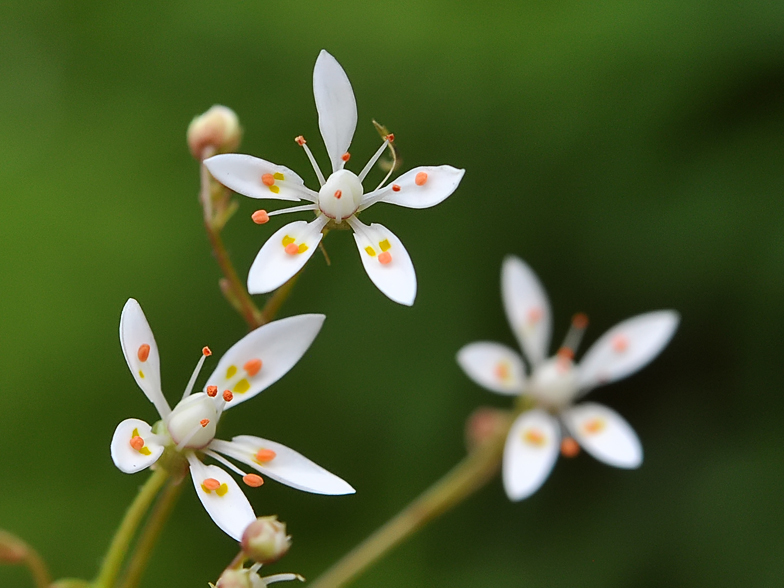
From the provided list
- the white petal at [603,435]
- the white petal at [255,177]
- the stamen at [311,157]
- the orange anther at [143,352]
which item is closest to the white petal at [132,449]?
the orange anther at [143,352]

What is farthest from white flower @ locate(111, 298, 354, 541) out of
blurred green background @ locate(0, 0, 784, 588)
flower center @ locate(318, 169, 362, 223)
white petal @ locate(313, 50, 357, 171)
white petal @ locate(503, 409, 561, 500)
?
blurred green background @ locate(0, 0, 784, 588)

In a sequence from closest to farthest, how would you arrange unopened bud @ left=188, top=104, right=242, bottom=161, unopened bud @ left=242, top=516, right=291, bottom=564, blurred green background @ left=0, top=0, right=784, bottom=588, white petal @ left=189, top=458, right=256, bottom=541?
unopened bud @ left=242, top=516, right=291, bottom=564 → white petal @ left=189, top=458, right=256, bottom=541 → unopened bud @ left=188, top=104, right=242, bottom=161 → blurred green background @ left=0, top=0, right=784, bottom=588

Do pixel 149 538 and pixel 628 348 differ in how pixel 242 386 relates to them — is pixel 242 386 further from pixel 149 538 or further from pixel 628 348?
pixel 628 348

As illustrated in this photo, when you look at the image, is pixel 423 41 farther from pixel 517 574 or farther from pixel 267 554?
pixel 267 554

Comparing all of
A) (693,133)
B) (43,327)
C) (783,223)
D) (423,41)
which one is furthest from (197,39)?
(783,223)

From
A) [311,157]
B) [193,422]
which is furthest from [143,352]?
[311,157]

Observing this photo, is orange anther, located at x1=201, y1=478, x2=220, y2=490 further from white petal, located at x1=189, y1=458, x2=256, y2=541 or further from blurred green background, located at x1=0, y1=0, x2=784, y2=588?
blurred green background, located at x1=0, y1=0, x2=784, y2=588

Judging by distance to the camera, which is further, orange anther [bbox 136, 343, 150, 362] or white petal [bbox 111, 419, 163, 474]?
orange anther [bbox 136, 343, 150, 362]
